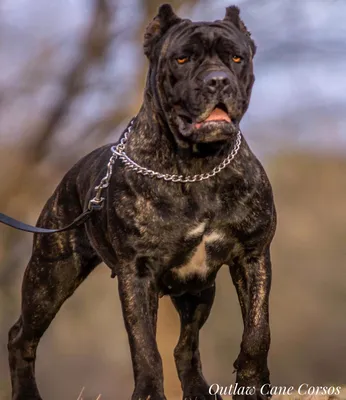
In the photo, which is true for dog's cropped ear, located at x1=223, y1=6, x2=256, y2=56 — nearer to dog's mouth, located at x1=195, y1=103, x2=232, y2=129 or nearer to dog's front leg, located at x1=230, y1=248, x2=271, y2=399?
dog's mouth, located at x1=195, y1=103, x2=232, y2=129

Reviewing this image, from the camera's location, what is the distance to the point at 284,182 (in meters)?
14.4

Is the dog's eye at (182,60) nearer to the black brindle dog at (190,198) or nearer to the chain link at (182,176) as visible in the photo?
the black brindle dog at (190,198)

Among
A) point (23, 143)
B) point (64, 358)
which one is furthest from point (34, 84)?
point (64, 358)

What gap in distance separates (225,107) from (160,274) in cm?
90

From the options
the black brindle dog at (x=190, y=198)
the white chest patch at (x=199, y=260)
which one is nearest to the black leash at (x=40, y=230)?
the black brindle dog at (x=190, y=198)

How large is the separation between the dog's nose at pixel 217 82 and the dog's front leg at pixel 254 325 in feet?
2.90

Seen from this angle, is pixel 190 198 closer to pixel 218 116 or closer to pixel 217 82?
pixel 218 116

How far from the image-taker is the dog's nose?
3.92 metres

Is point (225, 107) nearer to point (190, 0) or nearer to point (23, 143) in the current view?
point (190, 0)

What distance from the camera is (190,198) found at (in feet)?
14.0

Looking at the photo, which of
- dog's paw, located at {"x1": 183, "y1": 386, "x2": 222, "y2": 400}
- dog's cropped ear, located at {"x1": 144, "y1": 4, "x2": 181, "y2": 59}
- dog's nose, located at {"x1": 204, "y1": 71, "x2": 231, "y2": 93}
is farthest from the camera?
dog's paw, located at {"x1": 183, "y1": 386, "x2": 222, "y2": 400}

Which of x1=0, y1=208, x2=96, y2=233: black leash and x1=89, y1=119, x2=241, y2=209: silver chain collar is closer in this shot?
x1=89, y1=119, x2=241, y2=209: silver chain collar

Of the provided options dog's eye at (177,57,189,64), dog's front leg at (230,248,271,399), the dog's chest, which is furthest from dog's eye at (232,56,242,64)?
dog's front leg at (230,248,271,399)

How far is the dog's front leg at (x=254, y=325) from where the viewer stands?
14.0ft
